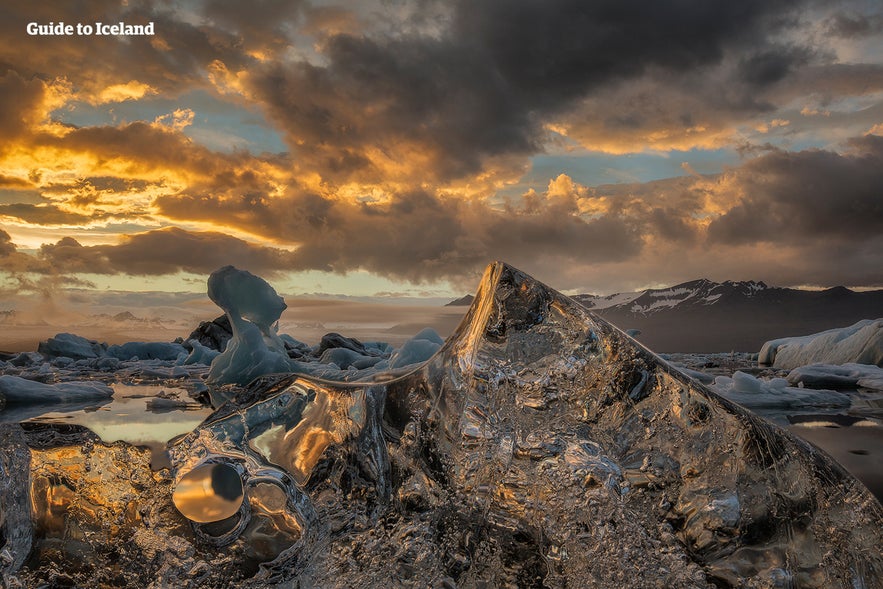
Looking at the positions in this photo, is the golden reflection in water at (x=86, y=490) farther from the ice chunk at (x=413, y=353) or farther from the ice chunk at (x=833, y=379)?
the ice chunk at (x=833, y=379)

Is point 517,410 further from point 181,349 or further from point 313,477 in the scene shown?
point 181,349

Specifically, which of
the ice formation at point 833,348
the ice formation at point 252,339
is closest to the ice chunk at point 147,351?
the ice formation at point 252,339

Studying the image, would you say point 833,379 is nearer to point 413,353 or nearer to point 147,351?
point 413,353

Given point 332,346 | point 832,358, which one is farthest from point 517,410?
point 832,358

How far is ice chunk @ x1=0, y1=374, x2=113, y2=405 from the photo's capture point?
532 cm

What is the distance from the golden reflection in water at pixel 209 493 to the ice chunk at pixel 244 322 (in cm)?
578

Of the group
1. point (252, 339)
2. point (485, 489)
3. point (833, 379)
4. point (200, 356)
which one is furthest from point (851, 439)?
point (200, 356)

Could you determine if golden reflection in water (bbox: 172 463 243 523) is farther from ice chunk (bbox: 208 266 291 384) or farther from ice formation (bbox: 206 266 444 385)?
ice chunk (bbox: 208 266 291 384)

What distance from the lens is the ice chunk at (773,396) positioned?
5562mm

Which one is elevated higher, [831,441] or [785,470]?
[785,470]

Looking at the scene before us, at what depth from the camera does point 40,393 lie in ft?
17.8

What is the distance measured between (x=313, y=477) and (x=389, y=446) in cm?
20

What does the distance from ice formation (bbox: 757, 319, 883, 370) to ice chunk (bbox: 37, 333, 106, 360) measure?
1745cm

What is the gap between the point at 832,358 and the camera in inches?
467
